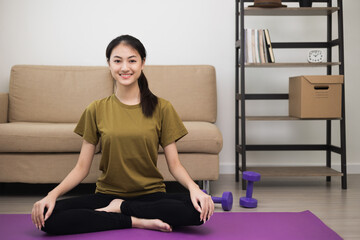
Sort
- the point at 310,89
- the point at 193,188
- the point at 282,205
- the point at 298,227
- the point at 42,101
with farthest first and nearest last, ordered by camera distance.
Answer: the point at 42,101, the point at 310,89, the point at 282,205, the point at 298,227, the point at 193,188

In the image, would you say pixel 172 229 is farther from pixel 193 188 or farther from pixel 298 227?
pixel 298 227

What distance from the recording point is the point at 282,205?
237cm

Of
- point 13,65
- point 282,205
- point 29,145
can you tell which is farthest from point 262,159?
point 13,65

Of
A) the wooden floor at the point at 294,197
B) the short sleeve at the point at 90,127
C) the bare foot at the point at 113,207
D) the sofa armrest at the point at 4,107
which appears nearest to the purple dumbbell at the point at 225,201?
the wooden floor at the point at 294,197

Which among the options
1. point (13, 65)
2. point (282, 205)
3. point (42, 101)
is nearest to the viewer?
point (282, 205)

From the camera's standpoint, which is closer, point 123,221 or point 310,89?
point 123,221

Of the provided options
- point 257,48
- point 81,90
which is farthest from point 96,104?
point 257,48

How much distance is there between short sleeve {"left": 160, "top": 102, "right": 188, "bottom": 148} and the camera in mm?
1785

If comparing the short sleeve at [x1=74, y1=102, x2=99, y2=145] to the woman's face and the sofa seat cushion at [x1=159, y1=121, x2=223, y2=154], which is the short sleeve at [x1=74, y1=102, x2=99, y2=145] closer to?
the woman's face

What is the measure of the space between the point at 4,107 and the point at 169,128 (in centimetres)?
165

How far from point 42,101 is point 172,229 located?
1.68 meters

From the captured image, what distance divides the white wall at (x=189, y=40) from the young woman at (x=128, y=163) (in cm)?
164

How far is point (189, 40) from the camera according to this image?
340cm

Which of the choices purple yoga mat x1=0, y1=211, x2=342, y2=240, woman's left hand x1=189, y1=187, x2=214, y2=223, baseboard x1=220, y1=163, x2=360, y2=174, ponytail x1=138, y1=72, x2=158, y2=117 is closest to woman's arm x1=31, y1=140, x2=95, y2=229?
purple yoga mat x1=0, y1=211, x2=342, y2=240
